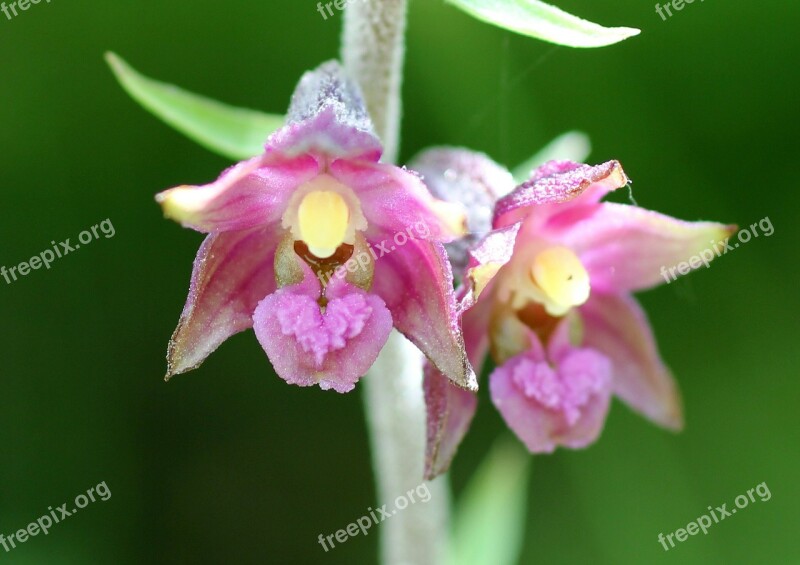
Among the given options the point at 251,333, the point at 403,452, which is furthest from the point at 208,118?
the point at 251,333

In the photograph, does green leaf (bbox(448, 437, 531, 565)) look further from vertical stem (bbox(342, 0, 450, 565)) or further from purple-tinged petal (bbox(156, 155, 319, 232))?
purple-tinged petal (bbox(156, 155, 319, 232))

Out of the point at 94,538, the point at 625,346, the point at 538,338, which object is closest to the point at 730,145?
the point at 625,346

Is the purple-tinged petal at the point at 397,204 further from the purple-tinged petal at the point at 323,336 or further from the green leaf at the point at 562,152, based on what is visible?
the green leaf at the point at 562,152

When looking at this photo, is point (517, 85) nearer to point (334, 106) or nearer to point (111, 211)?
point (111, 211)

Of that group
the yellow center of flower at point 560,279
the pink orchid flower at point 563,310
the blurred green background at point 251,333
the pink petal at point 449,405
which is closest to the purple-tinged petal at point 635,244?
the pink orchid flower at point 563,310

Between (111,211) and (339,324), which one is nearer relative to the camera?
(339,324)

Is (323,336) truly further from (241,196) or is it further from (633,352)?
(633,352)
